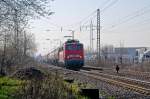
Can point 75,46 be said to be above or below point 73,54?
above

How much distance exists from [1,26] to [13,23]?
5.84 feet

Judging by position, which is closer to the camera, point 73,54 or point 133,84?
point 133,84

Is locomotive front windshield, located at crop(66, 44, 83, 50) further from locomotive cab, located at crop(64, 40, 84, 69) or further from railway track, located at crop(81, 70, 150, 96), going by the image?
railway track, located at crop(81, 70, 150, 96)

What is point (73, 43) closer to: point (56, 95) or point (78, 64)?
point (78, 64)

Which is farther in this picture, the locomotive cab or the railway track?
the locomotive cab

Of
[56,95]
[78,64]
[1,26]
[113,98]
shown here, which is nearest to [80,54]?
[78,64]

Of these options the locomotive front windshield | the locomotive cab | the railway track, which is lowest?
the railway track

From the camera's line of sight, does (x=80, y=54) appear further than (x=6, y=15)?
Yes

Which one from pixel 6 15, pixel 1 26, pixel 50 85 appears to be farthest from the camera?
pixel 1 26

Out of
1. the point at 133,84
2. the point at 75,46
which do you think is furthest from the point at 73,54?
the point at 133,84

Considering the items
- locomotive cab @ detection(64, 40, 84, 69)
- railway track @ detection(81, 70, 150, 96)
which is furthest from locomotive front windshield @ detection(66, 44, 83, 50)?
railway track @ detection(81, 70, 150, 96)

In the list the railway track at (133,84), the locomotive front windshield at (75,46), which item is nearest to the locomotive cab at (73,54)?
the locomotive front windshield at (75,46)

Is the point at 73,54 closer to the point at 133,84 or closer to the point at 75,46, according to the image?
the point at 75,46

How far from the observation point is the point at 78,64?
5175cm
